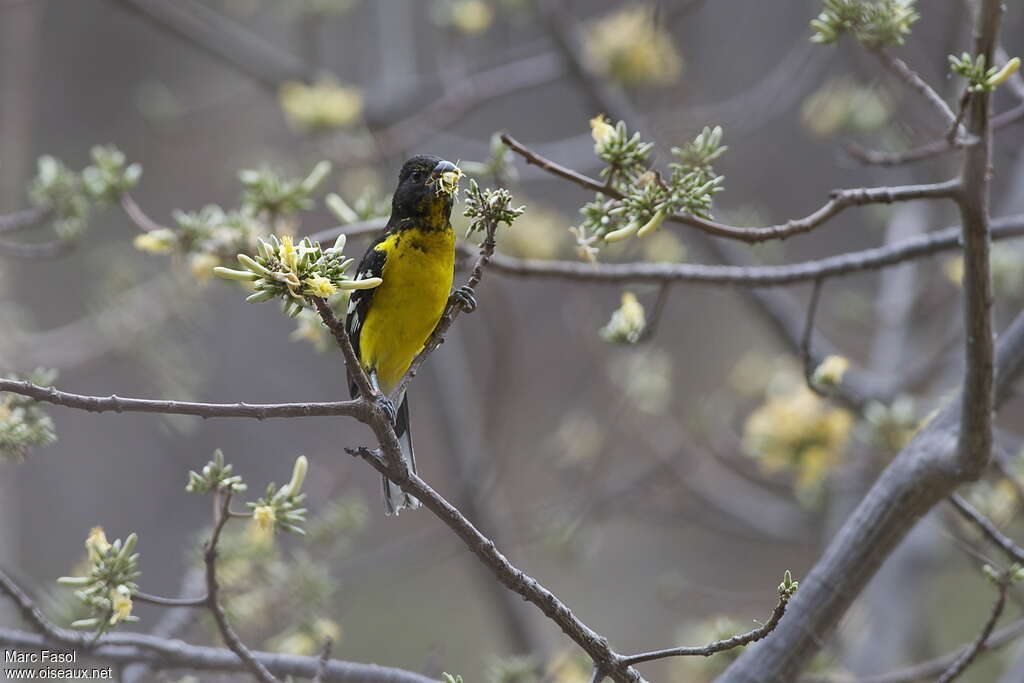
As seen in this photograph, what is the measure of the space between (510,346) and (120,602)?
340 centimetres

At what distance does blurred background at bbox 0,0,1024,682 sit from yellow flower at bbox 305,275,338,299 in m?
1.21

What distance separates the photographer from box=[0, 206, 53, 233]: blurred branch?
2.90 m

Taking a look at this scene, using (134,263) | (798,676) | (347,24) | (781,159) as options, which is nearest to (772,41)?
(781,159)

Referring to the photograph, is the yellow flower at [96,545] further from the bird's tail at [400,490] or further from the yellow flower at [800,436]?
the yellow flower at [800,436]

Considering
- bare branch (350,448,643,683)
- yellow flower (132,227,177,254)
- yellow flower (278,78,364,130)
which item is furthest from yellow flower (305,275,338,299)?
yellow flower (278,78,364,130)

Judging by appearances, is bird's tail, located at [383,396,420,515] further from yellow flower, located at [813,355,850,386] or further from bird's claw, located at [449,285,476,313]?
yellow flower, located at [813,355,850,386]

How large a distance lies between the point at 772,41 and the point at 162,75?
4887 mm

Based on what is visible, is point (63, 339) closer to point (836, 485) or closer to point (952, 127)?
point (836, 485)

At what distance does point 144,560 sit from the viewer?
25.1 feet

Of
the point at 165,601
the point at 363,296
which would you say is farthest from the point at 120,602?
the point at 363,296

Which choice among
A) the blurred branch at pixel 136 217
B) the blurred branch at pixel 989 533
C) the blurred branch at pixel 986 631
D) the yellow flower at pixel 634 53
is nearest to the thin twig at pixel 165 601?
the blurred branch at pixel 136 217

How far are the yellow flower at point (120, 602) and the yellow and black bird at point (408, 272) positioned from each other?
100 cm

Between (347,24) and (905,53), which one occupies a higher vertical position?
(347,24)

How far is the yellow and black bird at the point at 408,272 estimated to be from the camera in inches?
114
